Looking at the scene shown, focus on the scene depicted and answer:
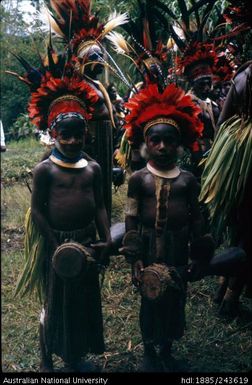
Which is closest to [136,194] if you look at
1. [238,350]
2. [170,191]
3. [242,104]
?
[170,191]

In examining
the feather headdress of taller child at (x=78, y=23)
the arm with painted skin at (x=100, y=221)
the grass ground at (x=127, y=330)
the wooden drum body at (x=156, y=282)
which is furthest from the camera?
the feather headdress of taller child at (x=78, y=23)

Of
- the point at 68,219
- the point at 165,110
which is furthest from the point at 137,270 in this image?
the point at 165,110

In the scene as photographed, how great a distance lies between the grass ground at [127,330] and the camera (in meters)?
3.08

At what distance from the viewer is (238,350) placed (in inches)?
128

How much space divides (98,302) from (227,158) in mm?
1090

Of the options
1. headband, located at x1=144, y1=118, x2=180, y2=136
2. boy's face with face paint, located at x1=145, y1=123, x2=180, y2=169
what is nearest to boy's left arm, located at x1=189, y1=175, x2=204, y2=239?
boy's face with face paint, located at x1=145, y1=123, x2=180, y2=169

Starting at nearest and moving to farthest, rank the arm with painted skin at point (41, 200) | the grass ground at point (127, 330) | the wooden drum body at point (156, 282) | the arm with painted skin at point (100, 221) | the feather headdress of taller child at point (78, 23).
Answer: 1. the wooden drum body at point (156, 282)
2. the arm with painted skin at point (41, 200)
3. the arm with painted skin at point (100, 221)
4. the grass ground at point (127, 330)
5. the feather headdress of taller child at point (78, 23)

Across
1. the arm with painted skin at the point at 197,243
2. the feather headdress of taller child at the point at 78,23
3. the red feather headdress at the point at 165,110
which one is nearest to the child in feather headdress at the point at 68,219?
the red feather headdress at the point at 165,110

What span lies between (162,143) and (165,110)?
6.8 inches

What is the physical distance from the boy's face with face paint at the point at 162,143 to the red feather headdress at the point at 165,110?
0.05 metres

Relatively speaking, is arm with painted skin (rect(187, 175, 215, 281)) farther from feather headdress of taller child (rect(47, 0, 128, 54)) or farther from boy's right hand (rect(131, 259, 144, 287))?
feather headdress of taller child (rect(47, 0, 128, 54))

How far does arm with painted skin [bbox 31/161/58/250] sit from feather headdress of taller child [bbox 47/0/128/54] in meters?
1.21

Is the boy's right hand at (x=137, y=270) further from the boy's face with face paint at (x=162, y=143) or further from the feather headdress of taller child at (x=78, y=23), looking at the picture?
the feather headdress of taller child at (x=78, y=23)

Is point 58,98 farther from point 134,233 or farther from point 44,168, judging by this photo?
point 134,233
